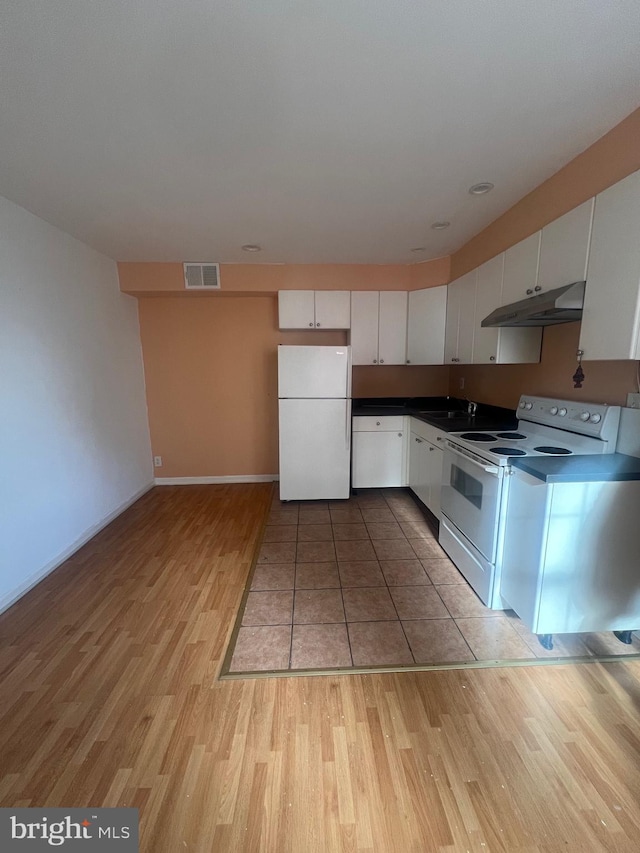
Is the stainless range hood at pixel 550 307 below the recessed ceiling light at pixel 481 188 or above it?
below

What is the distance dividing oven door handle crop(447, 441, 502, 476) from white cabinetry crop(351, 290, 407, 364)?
151 cm

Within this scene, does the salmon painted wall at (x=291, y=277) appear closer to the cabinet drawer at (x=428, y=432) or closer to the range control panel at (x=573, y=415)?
the cabinet drawer at (x=428, y=432)

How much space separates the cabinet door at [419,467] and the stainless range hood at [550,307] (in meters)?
1.25

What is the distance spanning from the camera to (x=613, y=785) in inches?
43.3

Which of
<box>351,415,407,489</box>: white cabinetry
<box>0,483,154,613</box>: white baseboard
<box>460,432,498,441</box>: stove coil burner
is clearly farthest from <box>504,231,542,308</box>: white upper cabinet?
<box>0,483,154,613</box>: white baseboard

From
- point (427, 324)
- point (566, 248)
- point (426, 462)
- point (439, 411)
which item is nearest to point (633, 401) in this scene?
point (566, 248)

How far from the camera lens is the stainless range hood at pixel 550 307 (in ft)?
5.35

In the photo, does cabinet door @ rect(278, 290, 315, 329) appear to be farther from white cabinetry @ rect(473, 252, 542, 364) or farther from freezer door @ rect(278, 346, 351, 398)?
white cabinetry @ rect(473, 252, 542, 364)

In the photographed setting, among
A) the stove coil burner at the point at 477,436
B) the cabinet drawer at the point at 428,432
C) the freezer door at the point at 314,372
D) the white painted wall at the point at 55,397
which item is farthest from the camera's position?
the freezer door at the point at 314,372

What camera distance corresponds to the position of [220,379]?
386cm

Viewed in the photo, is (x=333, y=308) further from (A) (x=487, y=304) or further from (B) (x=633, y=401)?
(B) (x=633, y=401)

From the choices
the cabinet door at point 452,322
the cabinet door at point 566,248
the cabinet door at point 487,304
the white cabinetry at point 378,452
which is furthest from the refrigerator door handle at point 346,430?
the cabinet door at point 566,248

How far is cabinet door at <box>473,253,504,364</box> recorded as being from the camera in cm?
238

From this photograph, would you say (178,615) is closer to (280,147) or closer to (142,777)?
(142,777)
